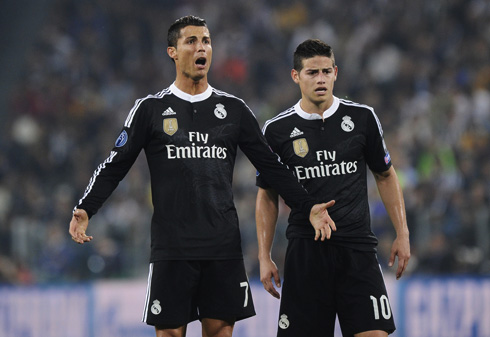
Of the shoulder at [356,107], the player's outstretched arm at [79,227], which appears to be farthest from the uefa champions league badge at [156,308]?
the shoulder at [356,107]

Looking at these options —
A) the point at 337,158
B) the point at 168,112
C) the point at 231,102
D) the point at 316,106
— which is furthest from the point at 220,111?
the point at 337,158

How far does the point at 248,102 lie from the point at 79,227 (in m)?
9.87

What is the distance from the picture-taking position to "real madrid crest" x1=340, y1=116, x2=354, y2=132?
18.2 ft

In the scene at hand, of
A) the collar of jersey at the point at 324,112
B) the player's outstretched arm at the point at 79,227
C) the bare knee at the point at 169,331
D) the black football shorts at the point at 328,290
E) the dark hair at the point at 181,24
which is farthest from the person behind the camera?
the collar of jersey at the point at 324,112

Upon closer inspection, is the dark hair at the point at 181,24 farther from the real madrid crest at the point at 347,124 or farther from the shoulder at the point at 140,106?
the real madrid crest at the point at 347,124

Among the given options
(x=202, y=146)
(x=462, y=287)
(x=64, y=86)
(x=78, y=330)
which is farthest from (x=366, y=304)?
(x=64, y=86)

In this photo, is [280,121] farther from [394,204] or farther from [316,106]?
[394,204]

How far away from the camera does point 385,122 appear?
509 inches

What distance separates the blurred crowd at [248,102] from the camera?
36.1 ft

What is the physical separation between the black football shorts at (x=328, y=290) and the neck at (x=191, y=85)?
1145 mm

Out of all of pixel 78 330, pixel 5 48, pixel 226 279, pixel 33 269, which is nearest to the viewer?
pixel 226 279

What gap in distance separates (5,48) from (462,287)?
421 inches

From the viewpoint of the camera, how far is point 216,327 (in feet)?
16.8

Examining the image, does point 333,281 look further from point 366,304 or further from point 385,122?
point 385,122
